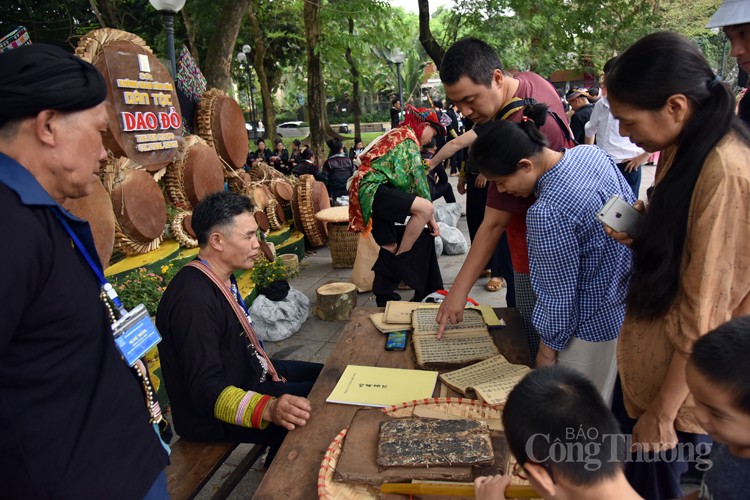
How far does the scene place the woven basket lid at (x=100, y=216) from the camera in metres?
3.35

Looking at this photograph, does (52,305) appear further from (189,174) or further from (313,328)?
(189,174)

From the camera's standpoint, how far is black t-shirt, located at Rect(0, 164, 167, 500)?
1.00 m

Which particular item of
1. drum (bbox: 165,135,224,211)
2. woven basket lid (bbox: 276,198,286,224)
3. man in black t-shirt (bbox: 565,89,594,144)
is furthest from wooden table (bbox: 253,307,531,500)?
man in black t-shirt (bbox: 565,89,594,144)

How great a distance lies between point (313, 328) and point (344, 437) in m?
2.96

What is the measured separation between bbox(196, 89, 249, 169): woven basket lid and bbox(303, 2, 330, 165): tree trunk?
3626 millimetres

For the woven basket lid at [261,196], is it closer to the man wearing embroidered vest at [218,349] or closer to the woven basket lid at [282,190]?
the woven basket lid at [282,190]

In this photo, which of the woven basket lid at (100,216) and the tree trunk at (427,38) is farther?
the tree trunk at (427,38)

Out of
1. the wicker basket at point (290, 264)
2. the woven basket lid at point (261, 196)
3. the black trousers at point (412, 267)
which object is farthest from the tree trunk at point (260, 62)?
the black trousers at point (412, 267)

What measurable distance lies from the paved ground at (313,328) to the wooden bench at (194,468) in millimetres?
516

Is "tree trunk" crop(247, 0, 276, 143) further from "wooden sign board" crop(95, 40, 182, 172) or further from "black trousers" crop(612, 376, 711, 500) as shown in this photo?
"black trousers" crop(612, 376, 711, 500)

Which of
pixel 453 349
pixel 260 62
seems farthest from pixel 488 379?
pixel 260 62

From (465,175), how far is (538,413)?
354cm

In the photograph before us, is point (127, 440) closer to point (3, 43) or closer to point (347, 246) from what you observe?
point (3, 43)

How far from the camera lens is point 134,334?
136cm
